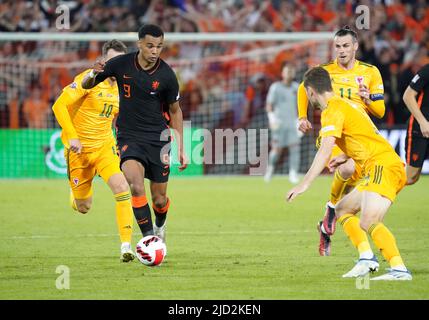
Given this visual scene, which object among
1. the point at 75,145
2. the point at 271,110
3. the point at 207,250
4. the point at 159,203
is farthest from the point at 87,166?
the point at 271,110

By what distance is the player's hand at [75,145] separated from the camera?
32.4ft

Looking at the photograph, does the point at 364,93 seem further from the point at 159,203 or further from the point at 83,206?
the point at 83,206

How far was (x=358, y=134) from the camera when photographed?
823 centimetres

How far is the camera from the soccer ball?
29.1ft

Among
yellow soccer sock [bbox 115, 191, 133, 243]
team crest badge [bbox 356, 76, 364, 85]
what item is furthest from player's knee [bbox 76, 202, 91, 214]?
team crest badge [bbox 356, 76, 364, 85]

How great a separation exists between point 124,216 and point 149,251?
1.15 m

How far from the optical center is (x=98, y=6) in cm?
2339

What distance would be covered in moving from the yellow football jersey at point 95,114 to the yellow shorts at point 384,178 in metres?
3.84

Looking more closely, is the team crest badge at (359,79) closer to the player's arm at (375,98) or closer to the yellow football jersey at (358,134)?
the player's arm at (375,98)

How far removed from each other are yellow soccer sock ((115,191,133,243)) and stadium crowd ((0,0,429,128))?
37.8 ft

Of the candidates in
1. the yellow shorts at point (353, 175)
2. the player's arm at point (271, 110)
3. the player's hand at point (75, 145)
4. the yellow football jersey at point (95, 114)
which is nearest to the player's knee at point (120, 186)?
the player's hand at point (75, 145)

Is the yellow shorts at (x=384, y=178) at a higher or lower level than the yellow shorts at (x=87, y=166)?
higher

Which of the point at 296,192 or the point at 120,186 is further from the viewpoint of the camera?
the point at 120,186
